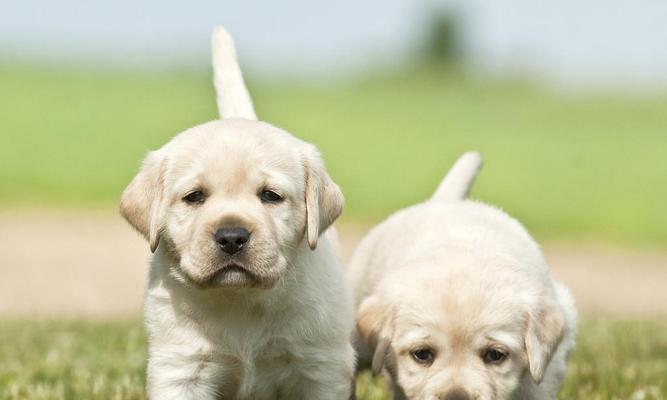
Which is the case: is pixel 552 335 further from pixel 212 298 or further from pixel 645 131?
pixel 645 131

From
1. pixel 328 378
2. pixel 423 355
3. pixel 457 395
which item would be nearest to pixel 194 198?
pixel 328 378

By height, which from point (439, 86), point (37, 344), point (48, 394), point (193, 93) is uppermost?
point (48, 394)

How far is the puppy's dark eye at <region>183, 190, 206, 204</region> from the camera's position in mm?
4355

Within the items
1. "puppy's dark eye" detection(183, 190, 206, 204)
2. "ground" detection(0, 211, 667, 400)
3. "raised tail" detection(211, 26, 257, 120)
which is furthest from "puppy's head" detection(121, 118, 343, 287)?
"ground" detection(0, 211, 667, 400)

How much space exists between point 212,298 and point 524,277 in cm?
136

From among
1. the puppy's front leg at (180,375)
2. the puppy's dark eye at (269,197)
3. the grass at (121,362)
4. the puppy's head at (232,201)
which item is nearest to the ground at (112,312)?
the grass at (121,362)

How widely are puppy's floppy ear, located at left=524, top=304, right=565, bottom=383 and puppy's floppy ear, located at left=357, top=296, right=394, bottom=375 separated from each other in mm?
583

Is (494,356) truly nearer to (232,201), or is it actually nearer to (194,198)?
(232,201)

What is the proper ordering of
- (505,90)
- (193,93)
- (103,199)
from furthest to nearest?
(505,90) < (193,93) < (103,199)

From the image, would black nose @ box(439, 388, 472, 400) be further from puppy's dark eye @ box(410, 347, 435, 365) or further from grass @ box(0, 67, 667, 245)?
grass @ box(0, 67, 667, 245)

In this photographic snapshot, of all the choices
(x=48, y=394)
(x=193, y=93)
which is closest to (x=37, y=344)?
(x=48, y=394)

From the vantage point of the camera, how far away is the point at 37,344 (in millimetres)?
7527

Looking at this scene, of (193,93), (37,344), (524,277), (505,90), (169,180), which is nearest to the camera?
(169,180)

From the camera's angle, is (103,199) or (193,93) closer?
(103,199)
